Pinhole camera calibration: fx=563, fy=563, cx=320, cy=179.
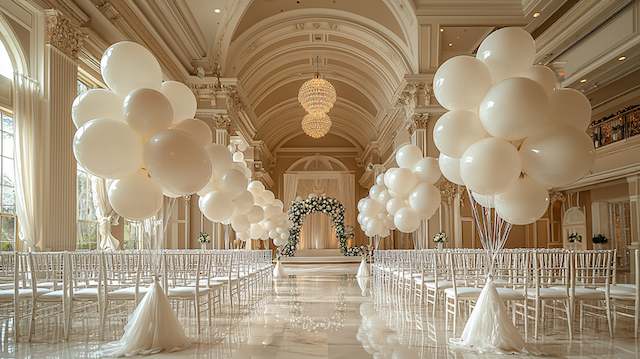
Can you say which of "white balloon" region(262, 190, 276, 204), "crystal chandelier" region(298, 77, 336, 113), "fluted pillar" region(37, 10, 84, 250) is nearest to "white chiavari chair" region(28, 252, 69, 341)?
"fluted pillar" region(37, 10, 84, 250)

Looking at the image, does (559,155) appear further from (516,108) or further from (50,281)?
(50,281)

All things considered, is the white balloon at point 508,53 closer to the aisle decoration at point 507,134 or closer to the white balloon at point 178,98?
the aisle decoration at point 507,134

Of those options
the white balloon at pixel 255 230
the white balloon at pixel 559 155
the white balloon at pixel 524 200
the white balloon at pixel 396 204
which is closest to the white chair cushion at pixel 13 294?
the white balloon at pixel 524 200

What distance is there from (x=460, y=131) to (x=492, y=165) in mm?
469

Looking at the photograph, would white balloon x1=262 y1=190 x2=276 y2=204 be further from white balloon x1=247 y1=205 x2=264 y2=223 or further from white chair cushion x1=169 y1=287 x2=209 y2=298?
white chair cushion x1=169 y1=287 x2=209 y2=298

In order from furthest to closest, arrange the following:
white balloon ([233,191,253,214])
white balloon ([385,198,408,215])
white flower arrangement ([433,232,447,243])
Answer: white flower arrangement ([433,232,447,243]), white balloon ([385,198,408,215]), white balloon ([233,191,253,214])

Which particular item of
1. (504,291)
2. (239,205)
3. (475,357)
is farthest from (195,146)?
(239,205)

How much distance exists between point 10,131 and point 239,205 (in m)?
3.45

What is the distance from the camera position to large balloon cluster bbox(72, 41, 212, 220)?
4.50 metres

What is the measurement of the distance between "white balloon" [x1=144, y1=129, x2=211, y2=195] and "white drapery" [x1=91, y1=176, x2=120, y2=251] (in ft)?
22.1

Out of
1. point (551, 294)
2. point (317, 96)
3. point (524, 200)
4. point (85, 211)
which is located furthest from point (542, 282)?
point (317, 96)

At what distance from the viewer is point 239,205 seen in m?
8.49

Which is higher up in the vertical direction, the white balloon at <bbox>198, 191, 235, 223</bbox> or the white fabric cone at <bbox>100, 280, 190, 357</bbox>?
the white balloon at <bbox>198, 191, 235, 223</bbox>

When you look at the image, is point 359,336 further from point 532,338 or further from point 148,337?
point 148,337
